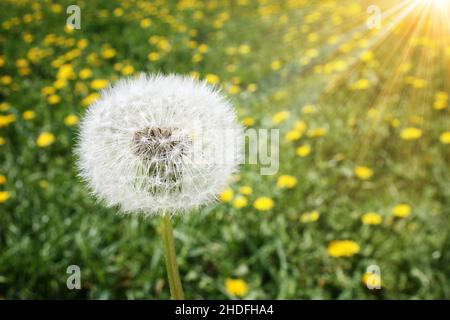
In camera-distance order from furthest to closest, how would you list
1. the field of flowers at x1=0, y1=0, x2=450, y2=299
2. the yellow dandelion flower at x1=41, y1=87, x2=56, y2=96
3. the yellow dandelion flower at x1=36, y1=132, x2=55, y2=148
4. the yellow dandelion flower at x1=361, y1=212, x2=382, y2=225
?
the yellow dandelion flower at x1=41, y1=87, x2=56, y2=96, the yellow dandelion flower at x1=36, y1=132, x2=55, y2=148, the yellow dandelion flower at x1=361, y1=212, x2=382, y2=225, the field of flowers at x1=0, y1=0, x2=450, y2=299

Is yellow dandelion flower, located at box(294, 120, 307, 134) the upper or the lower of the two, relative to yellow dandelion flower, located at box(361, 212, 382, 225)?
upper

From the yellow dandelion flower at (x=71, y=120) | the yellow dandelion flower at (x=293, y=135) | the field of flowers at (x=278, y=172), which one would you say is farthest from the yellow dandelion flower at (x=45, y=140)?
the yellow dandelion flower at (x=293, y=135)

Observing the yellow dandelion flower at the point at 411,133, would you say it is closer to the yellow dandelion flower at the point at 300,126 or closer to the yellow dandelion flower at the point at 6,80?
the yellow dandelion flower at the point at 300,126

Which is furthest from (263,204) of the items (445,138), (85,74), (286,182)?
(85,74)

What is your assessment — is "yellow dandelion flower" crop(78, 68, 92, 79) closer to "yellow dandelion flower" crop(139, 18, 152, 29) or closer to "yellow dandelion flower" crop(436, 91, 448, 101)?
"yellow dandelion flower" crop(139, 18, 152, 29)

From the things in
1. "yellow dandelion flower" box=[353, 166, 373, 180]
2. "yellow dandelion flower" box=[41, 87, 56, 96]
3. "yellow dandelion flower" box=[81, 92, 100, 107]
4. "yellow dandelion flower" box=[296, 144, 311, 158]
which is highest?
"yellow dandelion flower" box=[41, 87, 56, 96]

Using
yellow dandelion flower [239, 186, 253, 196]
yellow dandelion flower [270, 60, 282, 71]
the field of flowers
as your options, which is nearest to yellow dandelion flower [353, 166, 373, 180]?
the field of flowers

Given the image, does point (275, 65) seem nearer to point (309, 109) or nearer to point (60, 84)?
point (309, 109)

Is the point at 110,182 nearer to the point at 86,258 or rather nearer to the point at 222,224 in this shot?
the point at 86,258
